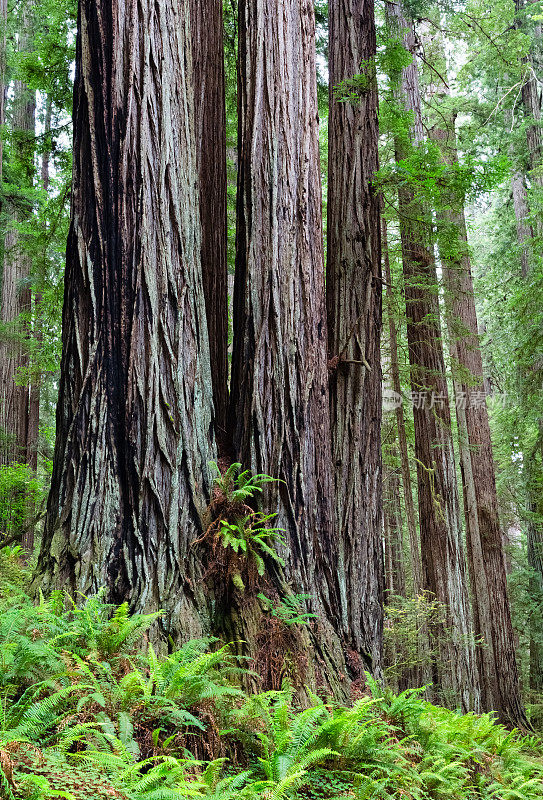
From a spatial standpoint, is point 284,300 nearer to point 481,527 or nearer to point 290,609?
point 290,609

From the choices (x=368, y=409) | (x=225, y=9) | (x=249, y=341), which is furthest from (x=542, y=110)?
(x=249, y=341)

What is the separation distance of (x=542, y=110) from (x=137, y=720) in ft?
46.3

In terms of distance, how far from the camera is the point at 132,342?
3.84m

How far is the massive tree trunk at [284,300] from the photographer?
4.14 meters

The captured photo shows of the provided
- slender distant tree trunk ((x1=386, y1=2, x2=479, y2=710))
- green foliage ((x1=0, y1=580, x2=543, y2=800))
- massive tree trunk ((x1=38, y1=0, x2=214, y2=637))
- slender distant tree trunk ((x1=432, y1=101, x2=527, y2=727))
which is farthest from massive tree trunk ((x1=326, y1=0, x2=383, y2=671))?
slender distant tree trunk ((x1=432, y1=101, x2=527, y2=727))

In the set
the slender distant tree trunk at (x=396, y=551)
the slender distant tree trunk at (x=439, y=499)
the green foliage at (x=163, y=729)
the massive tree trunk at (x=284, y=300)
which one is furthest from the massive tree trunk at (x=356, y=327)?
the slender distant tree trunk at (x=396, y=551)

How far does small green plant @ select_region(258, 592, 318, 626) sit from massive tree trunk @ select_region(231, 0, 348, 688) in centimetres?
11

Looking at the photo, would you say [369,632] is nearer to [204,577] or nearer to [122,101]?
[204,577]

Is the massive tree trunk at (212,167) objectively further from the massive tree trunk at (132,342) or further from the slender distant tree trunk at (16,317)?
the slender distant tree trunk at (16,317)

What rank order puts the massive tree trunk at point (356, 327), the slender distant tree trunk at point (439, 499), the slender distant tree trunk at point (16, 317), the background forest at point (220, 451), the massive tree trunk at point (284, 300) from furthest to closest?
1. the slender distant tree trunk at point (16, 317)
2. the slender distant tree trunk at point (439, 499)
3. the massive tree trunk at point (356, 327)
4. the massive tree trunk at point (284, 300)
5. the background forest at point (220, 451)

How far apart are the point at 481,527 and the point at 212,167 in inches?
343

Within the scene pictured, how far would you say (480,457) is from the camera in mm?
11625

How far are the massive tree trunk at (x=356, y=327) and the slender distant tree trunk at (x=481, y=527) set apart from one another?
334cm

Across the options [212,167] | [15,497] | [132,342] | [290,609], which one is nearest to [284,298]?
[132,342]
